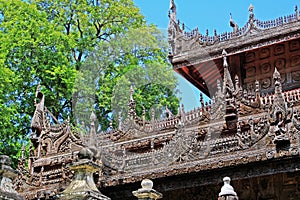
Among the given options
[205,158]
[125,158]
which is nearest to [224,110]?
[205,158]

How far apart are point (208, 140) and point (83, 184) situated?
6507 millimetres

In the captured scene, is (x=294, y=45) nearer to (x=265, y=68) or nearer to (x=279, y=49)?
(x=279, y=49)

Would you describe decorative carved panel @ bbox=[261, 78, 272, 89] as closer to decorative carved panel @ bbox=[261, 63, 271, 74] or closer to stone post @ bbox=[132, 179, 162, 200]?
decorative carved panel @ bbox=[261, 63, 271, 74]

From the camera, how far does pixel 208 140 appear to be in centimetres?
1234

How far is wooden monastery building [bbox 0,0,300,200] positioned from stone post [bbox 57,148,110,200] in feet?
0.04

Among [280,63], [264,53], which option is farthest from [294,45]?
[264,53]

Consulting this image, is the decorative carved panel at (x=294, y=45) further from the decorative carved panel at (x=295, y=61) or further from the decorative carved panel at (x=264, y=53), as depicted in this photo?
the decorative carved panel at (x=264, y=53)

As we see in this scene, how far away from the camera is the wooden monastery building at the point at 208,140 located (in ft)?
36.9

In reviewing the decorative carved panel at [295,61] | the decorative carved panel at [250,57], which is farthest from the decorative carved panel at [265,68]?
the decorative carved panel at [295,61]

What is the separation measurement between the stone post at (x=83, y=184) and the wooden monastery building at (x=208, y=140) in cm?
1

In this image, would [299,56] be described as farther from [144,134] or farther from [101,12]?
[101,12]

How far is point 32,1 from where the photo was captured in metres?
25.1

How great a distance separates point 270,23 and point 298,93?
4.09 metres

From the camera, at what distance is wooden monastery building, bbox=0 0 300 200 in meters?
11.2
